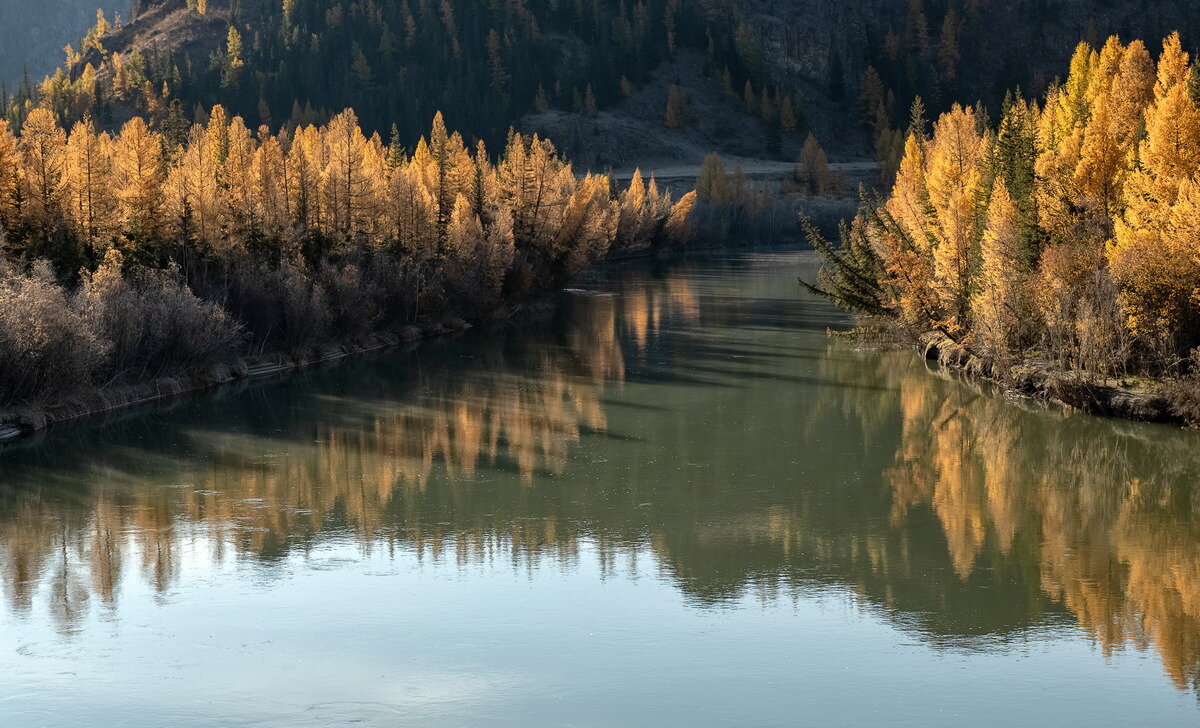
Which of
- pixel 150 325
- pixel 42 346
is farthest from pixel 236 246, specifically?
pixel 42 346

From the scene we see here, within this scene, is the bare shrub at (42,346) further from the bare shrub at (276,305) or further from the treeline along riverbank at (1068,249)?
the treeline along riverbank at (1068,249)

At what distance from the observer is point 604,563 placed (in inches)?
775

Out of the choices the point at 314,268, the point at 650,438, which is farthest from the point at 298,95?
the point at 650,438

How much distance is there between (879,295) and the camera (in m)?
41.2

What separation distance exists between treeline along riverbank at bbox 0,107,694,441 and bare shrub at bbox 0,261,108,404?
0.04 m

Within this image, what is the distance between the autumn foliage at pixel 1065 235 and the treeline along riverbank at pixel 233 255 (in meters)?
15.9

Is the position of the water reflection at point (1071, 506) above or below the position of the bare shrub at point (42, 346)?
below

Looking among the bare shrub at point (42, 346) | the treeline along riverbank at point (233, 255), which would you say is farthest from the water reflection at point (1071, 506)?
the treeline along riverbank at point (233, 255)

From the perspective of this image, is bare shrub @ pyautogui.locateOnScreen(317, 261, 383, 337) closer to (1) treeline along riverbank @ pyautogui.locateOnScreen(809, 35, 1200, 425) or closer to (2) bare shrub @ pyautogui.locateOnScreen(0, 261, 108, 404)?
(2) bare shrub @ pyautogui.locateOnScreen(0, 261, 108, 404)

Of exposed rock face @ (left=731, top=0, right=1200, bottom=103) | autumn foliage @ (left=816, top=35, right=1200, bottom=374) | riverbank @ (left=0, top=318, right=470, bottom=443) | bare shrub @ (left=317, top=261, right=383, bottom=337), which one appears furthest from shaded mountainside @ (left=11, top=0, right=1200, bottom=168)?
autumn foliage @ (left=816, top=35, right=1200, bottom=374)

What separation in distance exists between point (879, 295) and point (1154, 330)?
12644 mm

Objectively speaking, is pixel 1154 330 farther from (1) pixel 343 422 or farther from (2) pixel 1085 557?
(1) pixel 343 422

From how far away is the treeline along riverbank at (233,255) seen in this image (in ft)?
101

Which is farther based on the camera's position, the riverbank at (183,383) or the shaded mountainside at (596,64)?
the shaded mountainside at (596,64)
